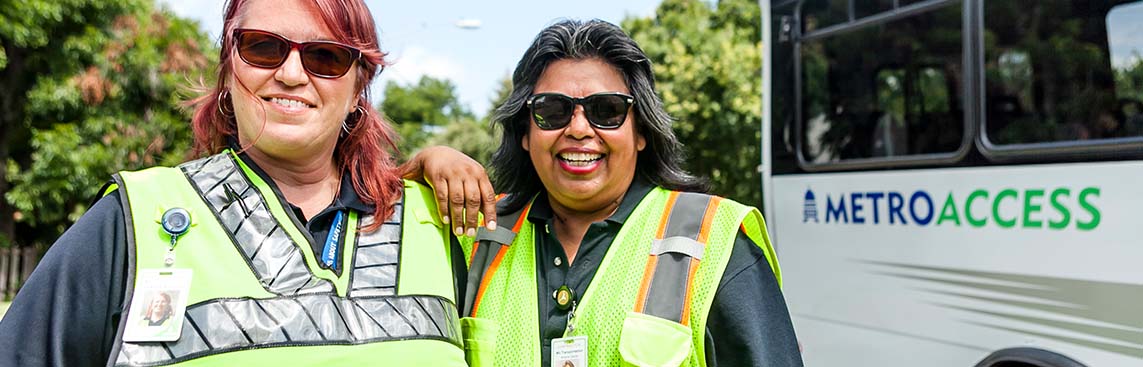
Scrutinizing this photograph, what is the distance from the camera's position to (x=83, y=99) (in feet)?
46.8

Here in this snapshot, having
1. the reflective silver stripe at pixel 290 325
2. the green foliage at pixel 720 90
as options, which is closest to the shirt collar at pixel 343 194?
the reflective silver stripe at pixel 290 325

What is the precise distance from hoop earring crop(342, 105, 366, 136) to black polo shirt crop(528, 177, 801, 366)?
58 centimetres

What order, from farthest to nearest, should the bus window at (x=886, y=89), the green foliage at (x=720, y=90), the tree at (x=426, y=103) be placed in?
the tree at (x=426, y=103)
the green foliage at (x=720, y=90)
the bus window at (x=886, y=89)

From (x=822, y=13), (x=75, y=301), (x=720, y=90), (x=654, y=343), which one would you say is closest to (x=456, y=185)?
(x=654, y=343)

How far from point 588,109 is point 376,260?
2.35 ft

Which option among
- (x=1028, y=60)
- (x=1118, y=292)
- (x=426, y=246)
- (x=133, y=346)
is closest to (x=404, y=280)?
(x=426, y=246)

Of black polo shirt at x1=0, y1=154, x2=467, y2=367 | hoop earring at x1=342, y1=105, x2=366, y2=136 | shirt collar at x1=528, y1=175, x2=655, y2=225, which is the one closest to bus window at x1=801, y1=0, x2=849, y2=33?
shirt collar at x1=528, y1=175, x2=655, y2=225

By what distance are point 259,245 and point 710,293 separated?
0.99 m

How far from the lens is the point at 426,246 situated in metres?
1.98

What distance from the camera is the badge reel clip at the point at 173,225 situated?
167 cm

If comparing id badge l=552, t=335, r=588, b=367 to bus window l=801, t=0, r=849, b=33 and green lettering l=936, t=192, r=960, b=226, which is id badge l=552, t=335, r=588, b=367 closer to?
green lettering l=936, t=192, r=960, b=226

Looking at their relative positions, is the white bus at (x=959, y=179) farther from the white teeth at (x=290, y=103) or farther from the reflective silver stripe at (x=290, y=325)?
the white teeth at (x=290, y=103)

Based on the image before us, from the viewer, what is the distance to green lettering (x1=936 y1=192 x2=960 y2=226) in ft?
12.9

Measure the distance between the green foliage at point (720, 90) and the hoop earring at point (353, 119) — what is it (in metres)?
11.9
